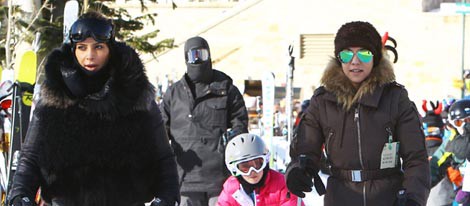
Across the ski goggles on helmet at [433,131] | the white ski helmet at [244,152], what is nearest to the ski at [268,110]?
the ski goggles on helmet at [433,131]

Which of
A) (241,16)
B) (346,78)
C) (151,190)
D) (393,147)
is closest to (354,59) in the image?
(346,78)

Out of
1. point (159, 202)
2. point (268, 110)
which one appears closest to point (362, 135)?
point (159, 202)

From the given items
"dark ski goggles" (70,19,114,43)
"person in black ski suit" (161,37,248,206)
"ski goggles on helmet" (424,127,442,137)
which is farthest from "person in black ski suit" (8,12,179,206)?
"ski goggles on helmet" (424,127,442,137)

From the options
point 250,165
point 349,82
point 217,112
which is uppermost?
point 349,82

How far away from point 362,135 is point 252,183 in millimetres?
1700

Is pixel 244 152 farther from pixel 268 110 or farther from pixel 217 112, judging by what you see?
pixel 268 110

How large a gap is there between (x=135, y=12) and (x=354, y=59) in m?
39.1

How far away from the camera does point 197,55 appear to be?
817cm

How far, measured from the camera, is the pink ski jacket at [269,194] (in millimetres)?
6121

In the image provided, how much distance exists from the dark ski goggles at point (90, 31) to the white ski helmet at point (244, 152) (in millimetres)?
2167

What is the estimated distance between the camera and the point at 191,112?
771 cm

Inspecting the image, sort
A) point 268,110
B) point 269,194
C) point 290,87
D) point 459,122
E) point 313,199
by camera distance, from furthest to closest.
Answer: point 268,110 → point 290,87 → point 459,122 → point 313,199 → point 269,194

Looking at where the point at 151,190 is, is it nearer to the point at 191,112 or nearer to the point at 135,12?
the point at 191,112

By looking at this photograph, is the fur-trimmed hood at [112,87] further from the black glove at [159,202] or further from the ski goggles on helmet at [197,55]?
the ski goggles on helmet at [197,55]
